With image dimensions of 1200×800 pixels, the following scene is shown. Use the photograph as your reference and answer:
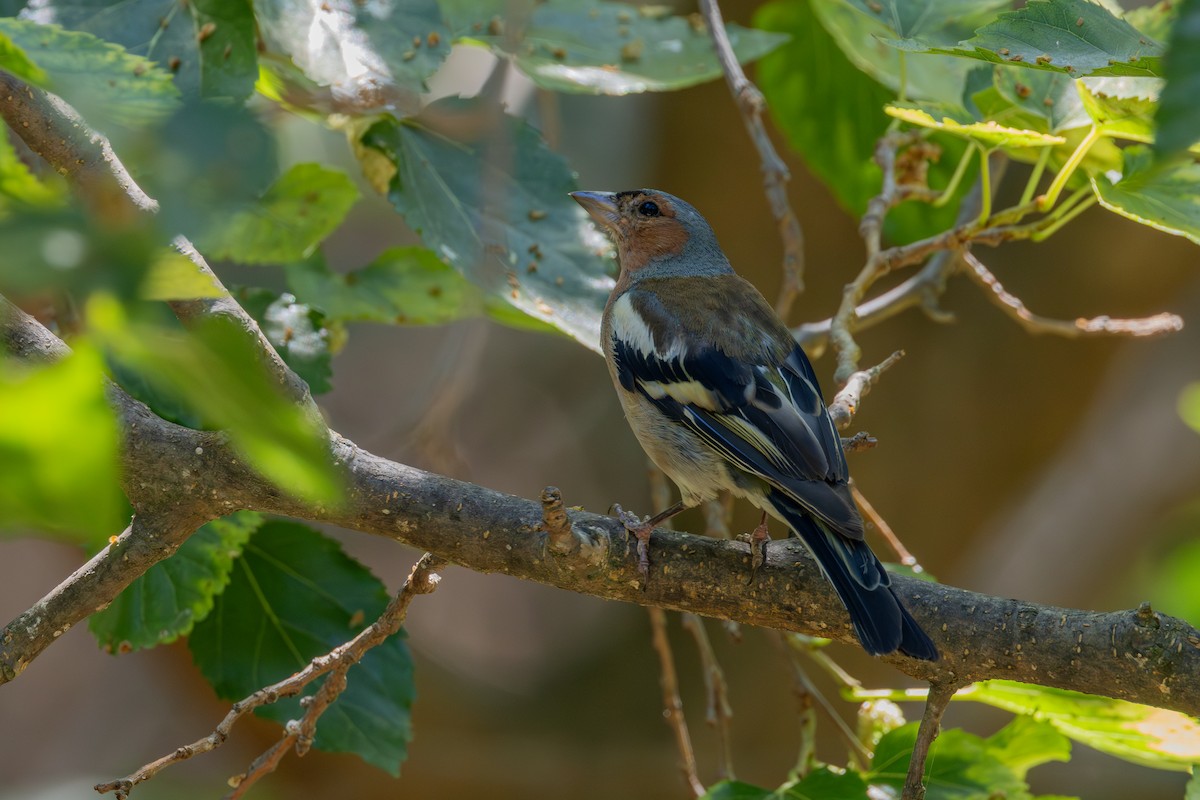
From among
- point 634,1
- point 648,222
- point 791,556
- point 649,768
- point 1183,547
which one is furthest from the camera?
point 634,1

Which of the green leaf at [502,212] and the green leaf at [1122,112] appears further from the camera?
the green leaf at [502,212]

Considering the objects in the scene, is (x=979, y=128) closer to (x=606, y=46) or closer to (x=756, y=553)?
(x=756, y=553)

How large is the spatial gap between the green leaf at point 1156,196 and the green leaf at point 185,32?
1.75m

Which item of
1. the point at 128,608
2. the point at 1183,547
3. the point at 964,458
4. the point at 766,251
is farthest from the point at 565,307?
the point at 964,458

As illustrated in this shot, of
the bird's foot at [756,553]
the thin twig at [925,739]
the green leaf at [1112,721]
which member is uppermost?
the bird's foot at [756,553]

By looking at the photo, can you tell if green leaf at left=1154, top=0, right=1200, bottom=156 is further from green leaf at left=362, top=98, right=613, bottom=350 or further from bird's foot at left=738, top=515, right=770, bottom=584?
green leaf at left=362, top=98, right=613, bottom=350

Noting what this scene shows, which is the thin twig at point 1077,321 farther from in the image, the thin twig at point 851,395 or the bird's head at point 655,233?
the bird's head at point 655,233

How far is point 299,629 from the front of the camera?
2.29m

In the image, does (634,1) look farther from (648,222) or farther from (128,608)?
(128,608)

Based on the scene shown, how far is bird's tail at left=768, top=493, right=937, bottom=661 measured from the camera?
1603 mm

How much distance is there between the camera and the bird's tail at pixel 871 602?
5.26ft

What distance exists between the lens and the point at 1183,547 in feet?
3.87

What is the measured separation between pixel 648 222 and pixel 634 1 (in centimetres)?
226

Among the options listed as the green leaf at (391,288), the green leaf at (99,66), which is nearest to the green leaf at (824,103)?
the green leaf at (391,288)
